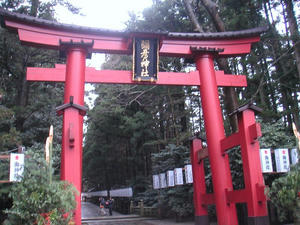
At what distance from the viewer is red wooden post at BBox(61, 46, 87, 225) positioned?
25.4 feet

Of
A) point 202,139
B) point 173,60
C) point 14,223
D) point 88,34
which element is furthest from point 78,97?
point 173,60

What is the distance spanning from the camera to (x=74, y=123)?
8.24 metres

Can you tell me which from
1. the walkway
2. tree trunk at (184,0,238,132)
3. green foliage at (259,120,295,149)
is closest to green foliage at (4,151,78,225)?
tree trunk at (184,0,238,132)

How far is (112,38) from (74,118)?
3.02 metres

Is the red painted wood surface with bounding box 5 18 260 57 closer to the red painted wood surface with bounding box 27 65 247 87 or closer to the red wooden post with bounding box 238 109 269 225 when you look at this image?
the red painted wood surface with bounding box 27 65 247 87

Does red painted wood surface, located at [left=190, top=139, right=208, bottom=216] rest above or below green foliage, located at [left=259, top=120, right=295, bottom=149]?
below

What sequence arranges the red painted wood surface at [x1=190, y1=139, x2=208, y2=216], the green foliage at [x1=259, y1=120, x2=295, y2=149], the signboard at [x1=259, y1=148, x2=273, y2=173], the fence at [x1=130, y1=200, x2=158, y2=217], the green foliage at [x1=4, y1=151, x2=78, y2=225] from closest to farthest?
the green foliage at [x1=4, y1=151, x2=78, y2=225] → the signboard at [x1=259, y1=148, x2=273, y2=173] → the red painted wood surface at [x1=190, y1=139, x2=208, y2=216] → the green foliage at [x1=259, y1=120, x2=295, y2=149] → the fence at [x1=130, y1=200, x2=158, y2=217]

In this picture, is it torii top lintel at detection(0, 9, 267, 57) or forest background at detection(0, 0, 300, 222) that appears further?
forest background at detection(0, 0, 300, 222)

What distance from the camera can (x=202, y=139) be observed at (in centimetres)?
1124

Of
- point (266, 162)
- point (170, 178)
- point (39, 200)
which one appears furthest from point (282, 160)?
point (39, 200)

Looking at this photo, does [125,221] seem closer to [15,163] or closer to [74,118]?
[74,118]

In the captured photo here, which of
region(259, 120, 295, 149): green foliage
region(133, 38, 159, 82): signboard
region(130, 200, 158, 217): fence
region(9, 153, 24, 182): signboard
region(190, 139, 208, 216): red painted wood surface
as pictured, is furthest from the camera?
region(130, 200, 158, 217): fence

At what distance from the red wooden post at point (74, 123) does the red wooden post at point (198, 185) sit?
4.33 meters

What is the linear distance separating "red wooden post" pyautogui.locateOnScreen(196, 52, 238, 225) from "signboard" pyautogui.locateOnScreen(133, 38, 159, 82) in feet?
5.03
